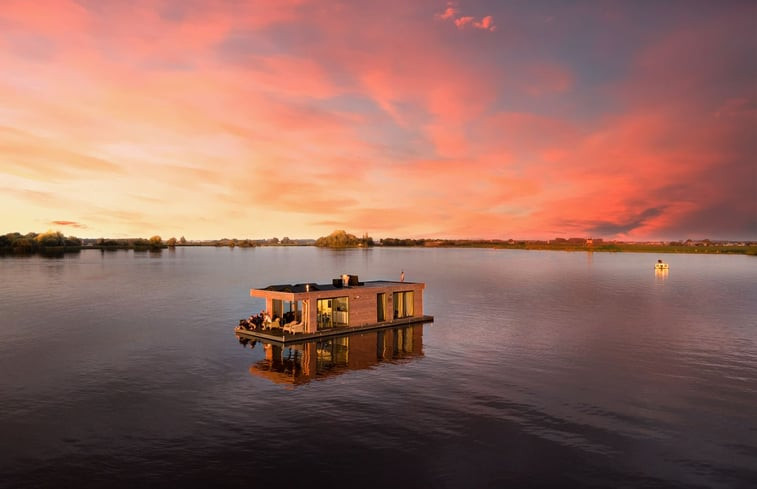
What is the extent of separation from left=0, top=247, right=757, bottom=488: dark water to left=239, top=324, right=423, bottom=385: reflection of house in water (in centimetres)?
29

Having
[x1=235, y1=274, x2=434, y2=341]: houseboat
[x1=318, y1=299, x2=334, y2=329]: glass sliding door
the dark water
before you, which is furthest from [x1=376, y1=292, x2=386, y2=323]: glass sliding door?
[x1=318, y1=299, x2=334, y2=329]: glass sliding door

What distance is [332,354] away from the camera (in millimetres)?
37312

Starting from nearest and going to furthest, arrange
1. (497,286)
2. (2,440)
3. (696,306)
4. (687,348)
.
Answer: (2,440) → (687,348) → (696,306) → (497,286)

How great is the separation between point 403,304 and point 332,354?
16009mm

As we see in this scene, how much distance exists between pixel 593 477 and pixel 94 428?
2311 cm

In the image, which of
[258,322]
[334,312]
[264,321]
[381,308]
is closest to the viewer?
[264,321]

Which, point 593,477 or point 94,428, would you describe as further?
point 94,428

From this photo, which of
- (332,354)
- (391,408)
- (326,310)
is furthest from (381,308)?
(391,408)

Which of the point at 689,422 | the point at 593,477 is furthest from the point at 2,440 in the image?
the point at 689,422

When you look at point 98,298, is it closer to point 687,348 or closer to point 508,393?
point 508,393

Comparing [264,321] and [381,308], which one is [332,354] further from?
[381,308]

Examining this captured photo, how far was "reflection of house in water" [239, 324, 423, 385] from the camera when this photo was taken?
3241 centimetres

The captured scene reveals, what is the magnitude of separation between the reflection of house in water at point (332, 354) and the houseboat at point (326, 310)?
951 millimetres

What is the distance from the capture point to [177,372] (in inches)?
1298
